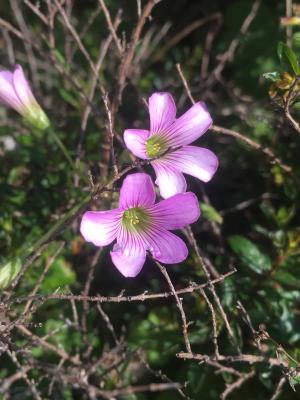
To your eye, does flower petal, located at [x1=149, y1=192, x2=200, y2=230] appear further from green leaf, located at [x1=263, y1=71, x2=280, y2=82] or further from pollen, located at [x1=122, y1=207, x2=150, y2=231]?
green leaf, located at [x1=263, y1=71, x2=280, y2=82]

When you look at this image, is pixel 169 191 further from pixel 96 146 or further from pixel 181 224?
pixel 96 146

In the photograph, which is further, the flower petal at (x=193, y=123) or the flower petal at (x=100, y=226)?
the flower petal at (x=193, y=123)

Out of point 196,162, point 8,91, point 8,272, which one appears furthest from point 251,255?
point 8,91

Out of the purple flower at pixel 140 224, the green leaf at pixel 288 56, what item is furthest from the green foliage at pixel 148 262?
the purple flower at pixel 140 224

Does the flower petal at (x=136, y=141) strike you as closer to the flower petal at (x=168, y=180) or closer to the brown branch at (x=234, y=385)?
the flower petal at (x=168, y=180)

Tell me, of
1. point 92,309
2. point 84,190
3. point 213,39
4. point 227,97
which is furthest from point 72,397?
point 213,39

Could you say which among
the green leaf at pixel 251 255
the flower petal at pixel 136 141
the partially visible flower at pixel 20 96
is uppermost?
the partially visible flower at pixel 20 96
